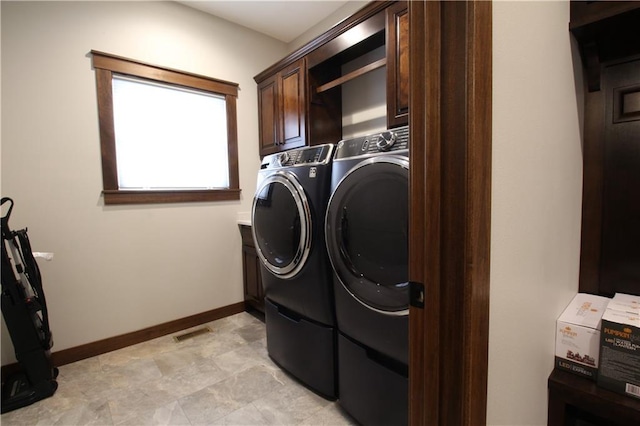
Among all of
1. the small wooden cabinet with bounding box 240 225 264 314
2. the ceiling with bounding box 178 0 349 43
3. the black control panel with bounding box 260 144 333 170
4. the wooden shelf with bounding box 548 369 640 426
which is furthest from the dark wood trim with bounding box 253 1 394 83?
the wooden shelf with bounding box 548 369 640 426

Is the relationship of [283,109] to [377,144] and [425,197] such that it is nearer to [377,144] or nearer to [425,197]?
[377,144]

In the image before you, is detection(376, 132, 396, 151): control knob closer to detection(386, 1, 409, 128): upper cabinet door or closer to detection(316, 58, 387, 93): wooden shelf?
detection(386, 1, 409, 128): upper cabinet door

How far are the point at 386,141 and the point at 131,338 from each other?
2.39 meters

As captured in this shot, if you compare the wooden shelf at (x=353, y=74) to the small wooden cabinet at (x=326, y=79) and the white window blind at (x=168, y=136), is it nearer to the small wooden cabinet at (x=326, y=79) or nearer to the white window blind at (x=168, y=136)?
the small wooden cabinet at (x=326, y=79)

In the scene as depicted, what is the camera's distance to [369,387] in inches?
52.9

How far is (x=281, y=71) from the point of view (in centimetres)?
255

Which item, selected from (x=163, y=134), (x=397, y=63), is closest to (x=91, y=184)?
(x=163, y=134)

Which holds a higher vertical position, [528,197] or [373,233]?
[528,197]

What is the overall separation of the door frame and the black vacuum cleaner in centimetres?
212

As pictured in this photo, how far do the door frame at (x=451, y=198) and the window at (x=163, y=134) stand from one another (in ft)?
7.60

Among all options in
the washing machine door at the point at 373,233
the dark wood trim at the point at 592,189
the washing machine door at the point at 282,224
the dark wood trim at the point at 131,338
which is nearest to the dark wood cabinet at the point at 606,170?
the dark wood trim at the point at 592,189

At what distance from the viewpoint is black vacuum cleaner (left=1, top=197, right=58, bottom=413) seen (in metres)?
1.60

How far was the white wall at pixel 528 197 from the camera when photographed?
2.12 ft

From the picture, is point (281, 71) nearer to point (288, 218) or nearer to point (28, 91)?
point (288, 218)
